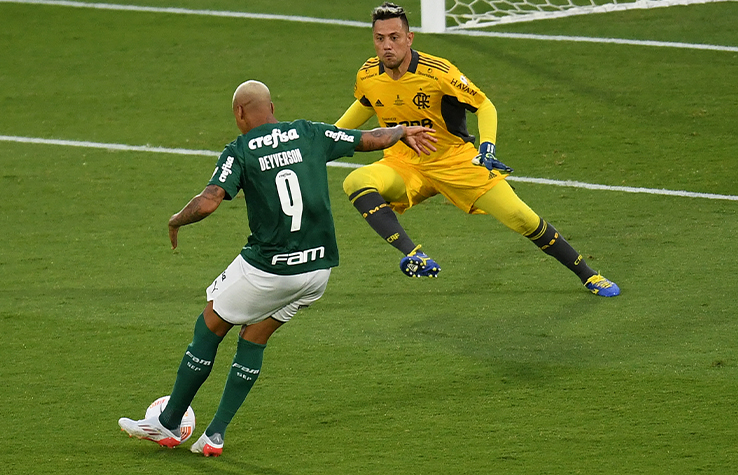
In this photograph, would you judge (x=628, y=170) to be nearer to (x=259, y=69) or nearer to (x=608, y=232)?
(x=608, y=232)

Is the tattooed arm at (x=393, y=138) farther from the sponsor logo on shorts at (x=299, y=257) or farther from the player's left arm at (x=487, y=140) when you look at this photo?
the player's left arm at (x=487, y=140)

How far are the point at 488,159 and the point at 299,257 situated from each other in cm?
197

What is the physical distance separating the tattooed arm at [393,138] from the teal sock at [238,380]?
1.10m

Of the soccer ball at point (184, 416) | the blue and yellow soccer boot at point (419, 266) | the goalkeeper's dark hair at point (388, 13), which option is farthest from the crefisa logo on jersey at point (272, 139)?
the goalkeeper's dark hair at point (388, 13)

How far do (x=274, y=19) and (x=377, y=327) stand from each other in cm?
889

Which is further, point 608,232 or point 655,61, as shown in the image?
point 655,61

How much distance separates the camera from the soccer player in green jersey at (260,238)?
5.03 m

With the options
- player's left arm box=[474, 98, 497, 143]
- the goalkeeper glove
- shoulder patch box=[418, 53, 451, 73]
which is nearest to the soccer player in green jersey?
the goalkeeper glove

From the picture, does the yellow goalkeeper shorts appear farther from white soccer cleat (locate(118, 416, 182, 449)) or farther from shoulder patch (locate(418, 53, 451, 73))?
white soccer cleat (locate(118, 416, 182, 449))

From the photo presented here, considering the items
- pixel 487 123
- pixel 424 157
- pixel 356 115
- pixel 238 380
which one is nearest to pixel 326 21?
pixel 356 115

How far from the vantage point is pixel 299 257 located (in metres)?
5.14

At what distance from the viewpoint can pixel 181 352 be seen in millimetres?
6691

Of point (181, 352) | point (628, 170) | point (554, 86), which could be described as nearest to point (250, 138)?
point (181, 352)

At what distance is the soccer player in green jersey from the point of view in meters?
5.03
